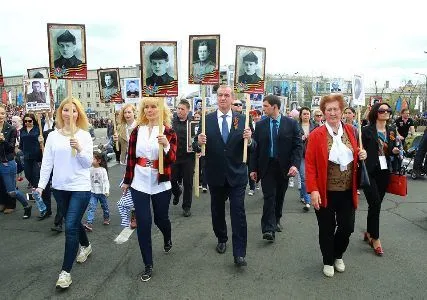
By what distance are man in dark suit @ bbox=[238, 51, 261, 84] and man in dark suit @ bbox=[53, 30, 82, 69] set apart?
2.21m

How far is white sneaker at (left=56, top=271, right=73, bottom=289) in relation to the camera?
4.03m

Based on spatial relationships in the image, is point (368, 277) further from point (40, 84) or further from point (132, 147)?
point (40, 84)

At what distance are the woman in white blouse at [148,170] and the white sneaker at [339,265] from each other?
2.07 metres

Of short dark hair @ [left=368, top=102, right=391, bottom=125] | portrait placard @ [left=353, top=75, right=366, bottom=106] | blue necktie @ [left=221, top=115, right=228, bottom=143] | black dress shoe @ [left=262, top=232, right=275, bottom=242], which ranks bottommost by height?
black dress shoe @ [left=262, top=232, right=275, bottom=242]

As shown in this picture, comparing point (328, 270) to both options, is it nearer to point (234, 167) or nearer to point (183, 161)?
point (234, 167)

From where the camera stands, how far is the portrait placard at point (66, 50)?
4.85 meters

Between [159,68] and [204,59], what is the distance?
0.68m

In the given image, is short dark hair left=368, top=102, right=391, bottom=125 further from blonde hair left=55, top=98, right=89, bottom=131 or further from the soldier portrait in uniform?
the soldier portrait in uniform

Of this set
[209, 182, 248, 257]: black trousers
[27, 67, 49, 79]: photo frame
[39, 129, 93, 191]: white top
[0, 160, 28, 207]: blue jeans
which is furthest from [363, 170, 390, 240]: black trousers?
[27, 67, 49, 79]: photo frame

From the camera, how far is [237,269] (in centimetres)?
455

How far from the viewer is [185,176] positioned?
23.9 ft

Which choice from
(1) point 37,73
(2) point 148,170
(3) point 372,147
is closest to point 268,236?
(3) point 372,147

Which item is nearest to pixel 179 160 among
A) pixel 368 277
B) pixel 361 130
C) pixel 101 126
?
pixel 361 130

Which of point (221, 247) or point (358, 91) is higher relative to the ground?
point (358, 91)
